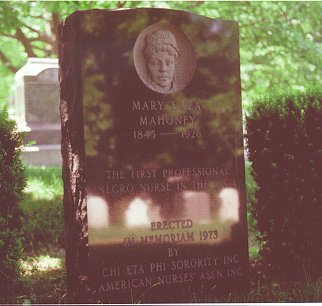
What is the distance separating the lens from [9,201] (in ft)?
13.4

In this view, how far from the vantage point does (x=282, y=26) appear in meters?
11.5

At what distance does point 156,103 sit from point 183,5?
777 centimetres

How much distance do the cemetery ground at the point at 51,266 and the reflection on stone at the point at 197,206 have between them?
629 mm

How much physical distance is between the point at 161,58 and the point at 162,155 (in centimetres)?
82

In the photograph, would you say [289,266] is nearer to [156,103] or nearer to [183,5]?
[156,103]

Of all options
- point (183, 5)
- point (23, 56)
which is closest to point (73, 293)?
point (183, 5)

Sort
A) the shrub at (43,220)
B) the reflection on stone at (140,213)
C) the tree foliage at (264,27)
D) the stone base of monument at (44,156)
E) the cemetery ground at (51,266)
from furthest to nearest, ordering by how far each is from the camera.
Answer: the stone base of monument at (44,156), the tree foliage at (264,27), the shrub at (43,220), the cemetery ground at (51,266), the reflection on stone at (140,213)

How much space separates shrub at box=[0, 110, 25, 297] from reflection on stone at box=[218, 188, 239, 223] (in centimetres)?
173

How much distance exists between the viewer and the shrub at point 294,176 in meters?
4.30

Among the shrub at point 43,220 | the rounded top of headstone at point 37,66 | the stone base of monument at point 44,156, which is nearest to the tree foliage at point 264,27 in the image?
the rounded top of headstone at point 37,66

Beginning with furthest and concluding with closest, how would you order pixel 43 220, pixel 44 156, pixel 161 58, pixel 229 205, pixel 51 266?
pixel 44 156 < pixel 43 220 < pixel 51 266 < pixel 229 205 < pixel 161 58

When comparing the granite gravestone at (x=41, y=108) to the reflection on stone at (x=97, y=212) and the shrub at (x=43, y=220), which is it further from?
the reflection on stone at (x=97, y=212)

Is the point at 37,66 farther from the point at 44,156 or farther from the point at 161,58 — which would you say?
the point at 161,58

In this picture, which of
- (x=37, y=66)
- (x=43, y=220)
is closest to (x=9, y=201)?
(x=43, y=220)
